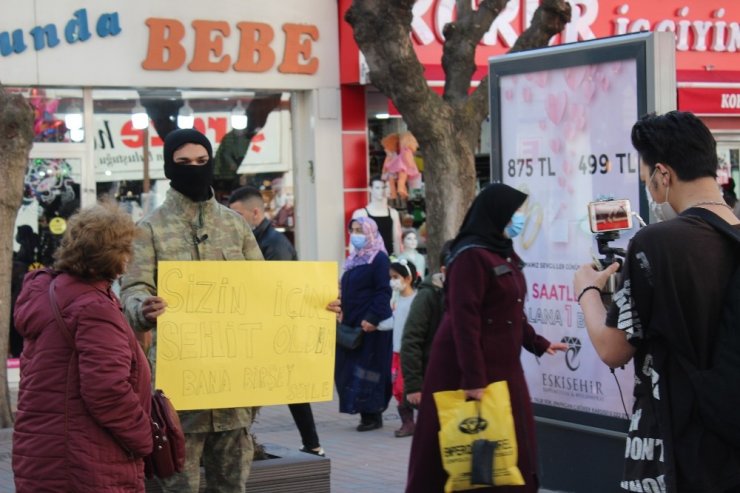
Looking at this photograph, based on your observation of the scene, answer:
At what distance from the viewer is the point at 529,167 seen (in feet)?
23.0

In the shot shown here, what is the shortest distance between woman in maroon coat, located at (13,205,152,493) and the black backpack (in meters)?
1.84

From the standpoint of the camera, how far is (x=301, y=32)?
14.6 metres

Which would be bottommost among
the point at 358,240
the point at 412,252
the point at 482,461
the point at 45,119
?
the point at 482,461

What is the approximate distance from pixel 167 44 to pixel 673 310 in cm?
1114

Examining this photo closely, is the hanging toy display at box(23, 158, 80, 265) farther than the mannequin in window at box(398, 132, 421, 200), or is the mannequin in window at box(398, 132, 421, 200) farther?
the mannequin in window at box(398, 132, 421, 200)

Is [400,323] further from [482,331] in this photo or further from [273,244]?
[482,331]

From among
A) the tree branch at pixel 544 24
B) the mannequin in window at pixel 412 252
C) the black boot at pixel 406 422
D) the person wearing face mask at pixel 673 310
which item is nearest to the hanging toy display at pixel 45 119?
the mannequin in window at pixel 412 252

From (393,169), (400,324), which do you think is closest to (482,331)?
(400,324)

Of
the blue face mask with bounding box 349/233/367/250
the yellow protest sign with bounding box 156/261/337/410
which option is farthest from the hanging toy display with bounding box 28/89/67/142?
the yellow protest sign with bounding box 156/261/337/410

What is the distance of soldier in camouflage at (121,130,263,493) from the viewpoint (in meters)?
5.09

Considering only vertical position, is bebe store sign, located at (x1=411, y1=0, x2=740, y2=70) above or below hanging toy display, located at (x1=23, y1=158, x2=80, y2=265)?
above

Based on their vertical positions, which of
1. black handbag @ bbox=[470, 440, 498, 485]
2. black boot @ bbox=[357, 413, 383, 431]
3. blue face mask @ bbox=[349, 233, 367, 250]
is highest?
blue face mask @ bbox=[349, 233, 367, 250]

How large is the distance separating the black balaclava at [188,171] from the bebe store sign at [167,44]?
834 cm

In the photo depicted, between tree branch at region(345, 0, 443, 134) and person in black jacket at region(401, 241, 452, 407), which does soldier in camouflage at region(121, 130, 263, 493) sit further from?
tree branch at region(345, 0, 443, 134)
